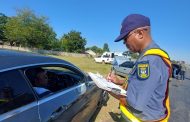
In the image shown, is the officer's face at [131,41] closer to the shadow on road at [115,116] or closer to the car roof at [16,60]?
the car roof at [16,60]

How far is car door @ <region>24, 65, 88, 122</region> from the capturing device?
3.19 metres

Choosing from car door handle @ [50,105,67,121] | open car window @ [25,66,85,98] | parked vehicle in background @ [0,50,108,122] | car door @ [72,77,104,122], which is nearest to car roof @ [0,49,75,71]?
parked vehicle in background @ [0,50,108,122]

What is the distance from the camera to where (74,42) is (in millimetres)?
95375

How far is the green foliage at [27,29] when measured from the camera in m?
69.2

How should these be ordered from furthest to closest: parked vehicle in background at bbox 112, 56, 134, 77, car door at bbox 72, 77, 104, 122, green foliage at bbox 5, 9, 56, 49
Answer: green foliage at bbox 5, 9, 56, 49
parked vehicle in background at bbox 112, 56, 134, 77
car door at bbox 72, 77, 104, 122

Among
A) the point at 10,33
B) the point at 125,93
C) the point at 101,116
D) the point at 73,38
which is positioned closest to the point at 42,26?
the point at 10,33

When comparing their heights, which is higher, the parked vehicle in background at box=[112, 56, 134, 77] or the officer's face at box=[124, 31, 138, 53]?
the officer's face at box=[124, 31, 138, 53]

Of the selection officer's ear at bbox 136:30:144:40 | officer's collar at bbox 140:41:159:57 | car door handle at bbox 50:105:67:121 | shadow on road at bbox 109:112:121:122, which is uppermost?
officer's ear at bbox 136:30:144:40

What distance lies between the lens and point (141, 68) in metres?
2.19

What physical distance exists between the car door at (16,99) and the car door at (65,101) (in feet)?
0.52

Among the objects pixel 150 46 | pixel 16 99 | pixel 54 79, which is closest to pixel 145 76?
pixel 150 46

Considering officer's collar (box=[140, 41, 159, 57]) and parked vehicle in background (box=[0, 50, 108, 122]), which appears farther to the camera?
parked vehicle in background (box=[0, 50, 108, 122])

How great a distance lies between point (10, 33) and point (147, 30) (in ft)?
234

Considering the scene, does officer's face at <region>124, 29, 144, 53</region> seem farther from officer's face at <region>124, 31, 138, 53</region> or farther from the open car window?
the open car window
